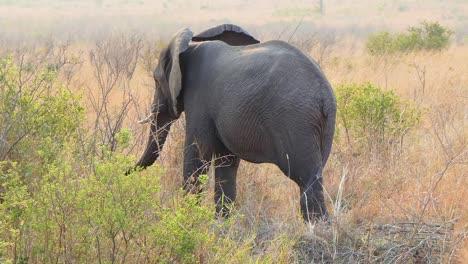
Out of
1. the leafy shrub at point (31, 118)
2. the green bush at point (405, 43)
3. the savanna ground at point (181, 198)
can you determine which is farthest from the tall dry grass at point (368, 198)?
the green bush at point (405, 43)

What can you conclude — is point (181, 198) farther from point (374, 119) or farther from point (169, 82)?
point (374, 119)

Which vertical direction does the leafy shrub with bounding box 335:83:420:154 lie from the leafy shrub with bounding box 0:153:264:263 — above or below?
below

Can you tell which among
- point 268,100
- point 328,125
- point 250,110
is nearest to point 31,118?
point 250,110

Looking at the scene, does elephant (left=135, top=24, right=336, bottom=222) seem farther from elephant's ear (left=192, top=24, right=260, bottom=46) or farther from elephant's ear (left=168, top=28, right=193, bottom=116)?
elephant's ear (left=192, top=24, right=260, bottom=46)

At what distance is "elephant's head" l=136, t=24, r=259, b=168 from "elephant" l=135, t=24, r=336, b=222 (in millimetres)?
10

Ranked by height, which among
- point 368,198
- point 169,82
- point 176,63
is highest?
point 176,63

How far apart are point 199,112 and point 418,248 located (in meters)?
1.72

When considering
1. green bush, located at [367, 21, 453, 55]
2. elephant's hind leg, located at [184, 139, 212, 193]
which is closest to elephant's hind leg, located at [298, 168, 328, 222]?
elephant's hind leg, located at [184, 139, 212, 193]

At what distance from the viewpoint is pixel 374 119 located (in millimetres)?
7207

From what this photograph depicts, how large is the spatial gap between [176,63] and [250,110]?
73cm

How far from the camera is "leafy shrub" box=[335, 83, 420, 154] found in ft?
23.4

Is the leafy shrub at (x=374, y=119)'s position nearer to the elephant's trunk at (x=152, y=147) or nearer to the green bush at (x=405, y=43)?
the elephant's trunk at (x=152, y=147)

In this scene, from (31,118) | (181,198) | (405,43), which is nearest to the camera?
(181,198)

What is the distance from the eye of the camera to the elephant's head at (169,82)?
580cm
